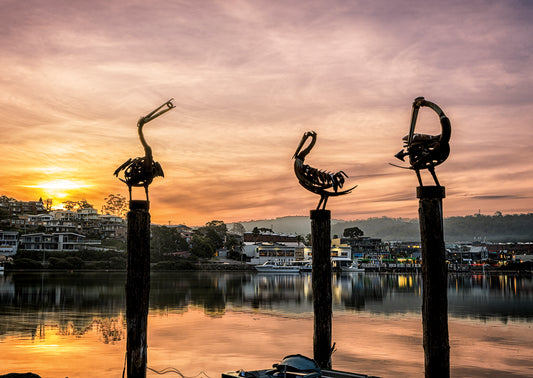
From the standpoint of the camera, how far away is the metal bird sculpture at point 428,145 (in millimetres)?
9625

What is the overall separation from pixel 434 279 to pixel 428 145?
278 centimetres

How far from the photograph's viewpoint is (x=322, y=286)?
12.5 m

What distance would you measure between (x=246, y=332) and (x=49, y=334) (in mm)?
9780

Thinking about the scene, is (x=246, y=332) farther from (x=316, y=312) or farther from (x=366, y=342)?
(x=316, y=312)

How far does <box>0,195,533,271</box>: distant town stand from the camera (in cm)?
10594

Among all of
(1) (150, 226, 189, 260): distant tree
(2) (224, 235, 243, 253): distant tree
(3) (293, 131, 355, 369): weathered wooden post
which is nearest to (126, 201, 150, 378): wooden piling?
(3) (293, 131, 355, 369): weathered wooden post

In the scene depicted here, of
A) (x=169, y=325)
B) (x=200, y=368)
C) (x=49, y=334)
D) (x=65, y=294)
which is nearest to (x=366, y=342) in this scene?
(x=200, y=368)

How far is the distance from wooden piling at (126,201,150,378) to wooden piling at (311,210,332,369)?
437cm

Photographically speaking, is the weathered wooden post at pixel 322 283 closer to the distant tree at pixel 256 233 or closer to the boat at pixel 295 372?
the boat at pixel 295 372

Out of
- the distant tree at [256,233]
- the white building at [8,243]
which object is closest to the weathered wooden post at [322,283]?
the white building at [8,243]

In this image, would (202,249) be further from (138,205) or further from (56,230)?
(138,205)

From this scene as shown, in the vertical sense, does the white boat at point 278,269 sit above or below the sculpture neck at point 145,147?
below

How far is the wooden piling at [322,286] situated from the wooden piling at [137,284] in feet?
14.3

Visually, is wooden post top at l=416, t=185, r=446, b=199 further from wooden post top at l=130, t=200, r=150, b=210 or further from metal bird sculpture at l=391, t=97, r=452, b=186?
wooden post top at l=130, t=200, r=150, b=210
